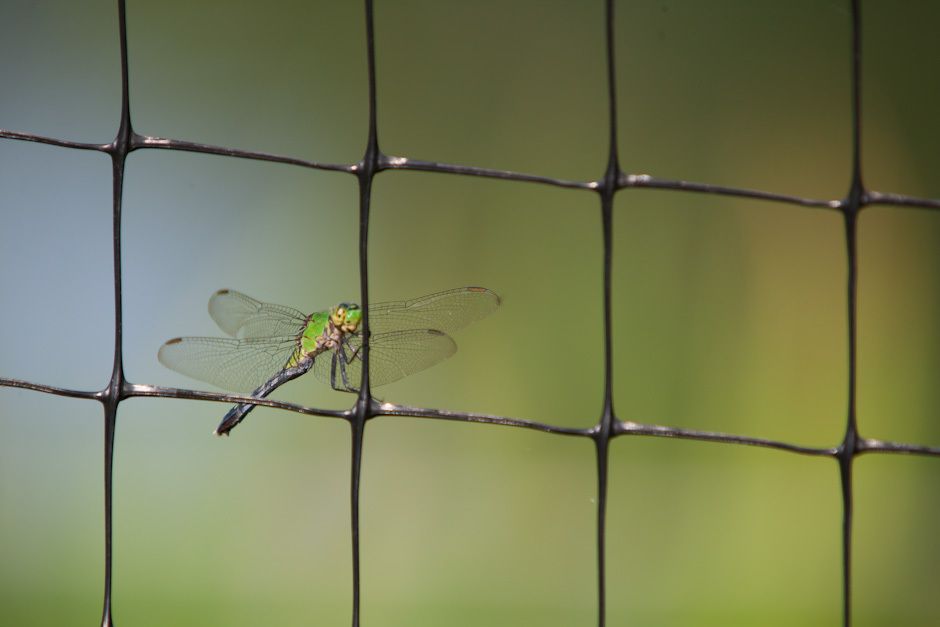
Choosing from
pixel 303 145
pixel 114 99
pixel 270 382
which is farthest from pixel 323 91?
pixel 270 382

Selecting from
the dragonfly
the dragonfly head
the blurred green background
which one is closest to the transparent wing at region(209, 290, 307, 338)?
the dragonfly

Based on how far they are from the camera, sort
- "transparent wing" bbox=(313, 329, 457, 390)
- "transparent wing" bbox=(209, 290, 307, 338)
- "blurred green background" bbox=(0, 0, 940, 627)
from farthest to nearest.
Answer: "blurred green background" bbox=(0, 0, 940, 627), "transparent wing" bbox=(209, 290, 307, 338), "transparent wing" bbox=(313, 329, 457, 390)

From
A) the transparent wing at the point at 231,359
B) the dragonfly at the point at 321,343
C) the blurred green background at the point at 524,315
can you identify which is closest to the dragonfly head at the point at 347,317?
the dragonfly at the point at 321,343

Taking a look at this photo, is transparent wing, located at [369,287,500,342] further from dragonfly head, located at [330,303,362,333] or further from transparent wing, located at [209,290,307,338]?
transparent wing, located at [209,290,307,338]

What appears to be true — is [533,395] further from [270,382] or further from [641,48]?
[270,382]

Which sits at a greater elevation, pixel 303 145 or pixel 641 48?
pixel 641 48

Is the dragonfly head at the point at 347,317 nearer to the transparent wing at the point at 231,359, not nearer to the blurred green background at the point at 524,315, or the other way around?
the transparent wing at the point at 231,359

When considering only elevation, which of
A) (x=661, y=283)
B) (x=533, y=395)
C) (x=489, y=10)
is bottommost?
(x=533, y=395)
